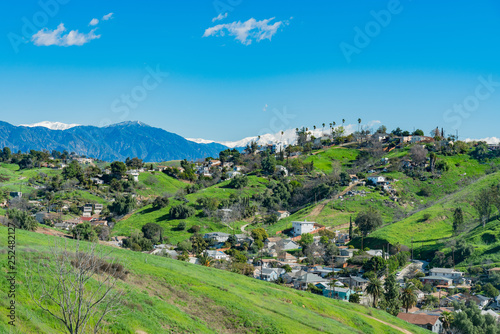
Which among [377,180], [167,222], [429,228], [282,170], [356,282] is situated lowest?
[356,282]

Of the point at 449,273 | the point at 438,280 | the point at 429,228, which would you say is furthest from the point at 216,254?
the point at 429,228

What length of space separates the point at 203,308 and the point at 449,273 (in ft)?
174

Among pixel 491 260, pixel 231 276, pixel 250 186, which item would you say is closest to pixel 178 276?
pixel 231 276

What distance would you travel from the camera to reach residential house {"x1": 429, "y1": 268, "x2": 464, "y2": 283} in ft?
212

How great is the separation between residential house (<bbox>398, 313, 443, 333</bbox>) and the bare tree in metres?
35.5

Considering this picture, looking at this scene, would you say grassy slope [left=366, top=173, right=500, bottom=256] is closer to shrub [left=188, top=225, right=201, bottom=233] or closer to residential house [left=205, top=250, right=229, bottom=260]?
residential house [left=205, top=250, right=229, bottom=260]

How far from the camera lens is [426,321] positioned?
154 feet

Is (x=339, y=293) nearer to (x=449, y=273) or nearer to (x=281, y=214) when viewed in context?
(x=449, y=273)

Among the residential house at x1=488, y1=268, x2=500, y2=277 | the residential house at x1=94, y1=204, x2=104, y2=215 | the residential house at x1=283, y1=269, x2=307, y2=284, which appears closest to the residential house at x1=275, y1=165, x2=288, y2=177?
the residential house at x1=94, y1=204, x2=104, y2=215

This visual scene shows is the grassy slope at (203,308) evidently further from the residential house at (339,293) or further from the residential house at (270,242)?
the residential house at (270,242)

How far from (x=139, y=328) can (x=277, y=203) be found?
97.0 m

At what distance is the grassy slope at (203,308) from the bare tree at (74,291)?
0.72 m

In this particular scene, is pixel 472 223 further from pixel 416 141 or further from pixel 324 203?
pixel 416 141

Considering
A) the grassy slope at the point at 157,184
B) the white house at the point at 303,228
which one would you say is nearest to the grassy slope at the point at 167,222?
the white house at the point at 303,228
